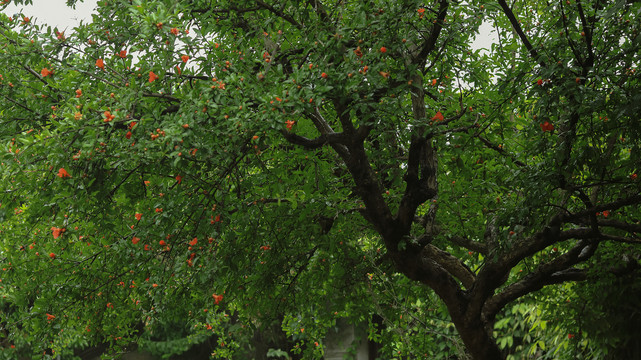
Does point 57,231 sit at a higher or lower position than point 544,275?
lower

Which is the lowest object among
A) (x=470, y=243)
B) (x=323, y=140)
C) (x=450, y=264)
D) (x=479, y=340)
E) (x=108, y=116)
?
(x=479, y=340)

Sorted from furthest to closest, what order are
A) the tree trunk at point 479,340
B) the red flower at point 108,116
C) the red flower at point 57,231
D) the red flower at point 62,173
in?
the tree trunk at point 479,340 < the red flower at point 57,231 < the red flower at point 62,173 < the red flower at point 108,116

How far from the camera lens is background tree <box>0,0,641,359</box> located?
526 cm

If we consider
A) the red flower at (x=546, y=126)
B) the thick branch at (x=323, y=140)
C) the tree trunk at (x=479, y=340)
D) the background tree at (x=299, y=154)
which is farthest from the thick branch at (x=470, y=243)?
the red flower at (x=546, y=126)

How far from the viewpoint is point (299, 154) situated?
6.93 metres

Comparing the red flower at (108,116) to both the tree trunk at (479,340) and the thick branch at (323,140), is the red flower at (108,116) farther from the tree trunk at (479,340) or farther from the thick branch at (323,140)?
the tree trunk at (479,340)

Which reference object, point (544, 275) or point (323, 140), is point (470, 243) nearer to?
point (544, 275)

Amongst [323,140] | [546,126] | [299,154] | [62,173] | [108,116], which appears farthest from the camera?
[299,154]

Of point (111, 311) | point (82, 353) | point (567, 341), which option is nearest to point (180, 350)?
point (82, 353)

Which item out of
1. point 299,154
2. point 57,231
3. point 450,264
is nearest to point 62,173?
point 57,231

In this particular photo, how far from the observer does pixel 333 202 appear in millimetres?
6844

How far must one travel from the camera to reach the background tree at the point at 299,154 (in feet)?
17.3

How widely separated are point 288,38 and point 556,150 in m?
3.36

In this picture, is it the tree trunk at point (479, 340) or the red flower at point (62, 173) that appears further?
the tree trunk at point (479, 340)
